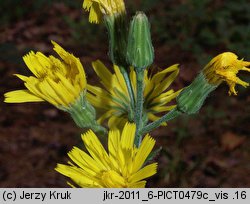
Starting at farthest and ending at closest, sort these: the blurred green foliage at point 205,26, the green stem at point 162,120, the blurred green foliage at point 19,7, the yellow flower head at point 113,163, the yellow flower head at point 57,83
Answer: the blurred green foliage at point 19,7
the blurred green foliage at point 205,26
the green stem at point 162,120
the yellow flower head at point 57,83
the yellow flower head at point 113,163

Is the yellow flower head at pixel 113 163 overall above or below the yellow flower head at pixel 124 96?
below

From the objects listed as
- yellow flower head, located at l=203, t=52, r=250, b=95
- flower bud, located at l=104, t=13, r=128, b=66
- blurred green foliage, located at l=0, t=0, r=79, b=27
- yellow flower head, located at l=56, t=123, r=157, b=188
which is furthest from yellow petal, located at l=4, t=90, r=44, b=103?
blurred green foliage, located at l=0, t=0, r=79, b=27

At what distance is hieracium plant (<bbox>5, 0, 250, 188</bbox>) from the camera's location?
8.45ft

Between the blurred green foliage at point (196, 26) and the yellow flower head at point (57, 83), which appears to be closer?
the yellow flower head at point (57, 83)

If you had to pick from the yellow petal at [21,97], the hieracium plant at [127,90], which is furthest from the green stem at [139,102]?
the yellow petal at [21,97]

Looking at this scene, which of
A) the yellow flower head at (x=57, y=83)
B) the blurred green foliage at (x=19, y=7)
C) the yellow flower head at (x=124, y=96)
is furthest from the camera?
the blurred green foliage at (x=19, y=7)

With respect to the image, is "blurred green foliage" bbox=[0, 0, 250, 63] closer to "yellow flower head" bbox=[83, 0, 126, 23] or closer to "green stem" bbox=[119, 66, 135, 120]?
"green stem" bbox=[119, 66, 135, 120]

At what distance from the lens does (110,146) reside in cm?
262

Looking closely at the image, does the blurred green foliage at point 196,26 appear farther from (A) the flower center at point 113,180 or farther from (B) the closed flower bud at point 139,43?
(A) the flower center at point 113,180

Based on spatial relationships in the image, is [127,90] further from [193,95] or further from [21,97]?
[21,97]

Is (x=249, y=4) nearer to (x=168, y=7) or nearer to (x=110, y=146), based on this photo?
(x=168, y=7)

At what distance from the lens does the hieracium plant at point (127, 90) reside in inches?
101

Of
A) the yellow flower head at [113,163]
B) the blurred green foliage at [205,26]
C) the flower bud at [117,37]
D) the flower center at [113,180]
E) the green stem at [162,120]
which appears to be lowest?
the flower center at [113,180]

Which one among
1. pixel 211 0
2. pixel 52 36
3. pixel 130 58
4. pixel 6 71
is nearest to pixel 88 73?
pixel 6 71
